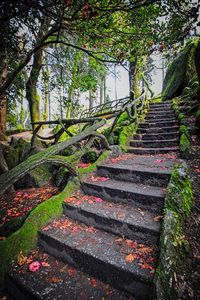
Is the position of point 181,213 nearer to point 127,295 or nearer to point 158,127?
point 127,295

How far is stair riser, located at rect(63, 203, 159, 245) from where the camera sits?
8.57ft

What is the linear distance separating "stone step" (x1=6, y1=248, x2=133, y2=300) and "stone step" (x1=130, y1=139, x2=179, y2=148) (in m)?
4.31

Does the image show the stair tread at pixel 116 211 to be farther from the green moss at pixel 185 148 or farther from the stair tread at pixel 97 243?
the green moss at pixel 185 148

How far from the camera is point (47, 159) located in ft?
9.70

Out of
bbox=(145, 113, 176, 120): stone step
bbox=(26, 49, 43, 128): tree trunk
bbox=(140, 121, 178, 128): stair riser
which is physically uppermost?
bbox=(26, 49, 43, 128): tree trunk

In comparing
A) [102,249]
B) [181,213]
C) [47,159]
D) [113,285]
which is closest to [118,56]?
[47,159]

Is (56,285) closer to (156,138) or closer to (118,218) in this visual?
(118,218)

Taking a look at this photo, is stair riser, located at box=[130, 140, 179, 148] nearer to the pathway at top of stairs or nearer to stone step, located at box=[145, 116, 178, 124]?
the pathway at top of stairs

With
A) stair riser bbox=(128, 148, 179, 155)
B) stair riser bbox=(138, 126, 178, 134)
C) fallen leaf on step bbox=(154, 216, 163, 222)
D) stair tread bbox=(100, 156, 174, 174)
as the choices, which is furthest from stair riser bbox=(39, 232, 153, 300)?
stair riser bbox=(138, 126, 178, 134)

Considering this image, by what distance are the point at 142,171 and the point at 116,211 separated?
108cm

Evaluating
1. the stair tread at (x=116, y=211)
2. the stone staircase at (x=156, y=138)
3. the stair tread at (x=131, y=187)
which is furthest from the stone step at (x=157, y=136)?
the stair tread at (x=116, y=211)

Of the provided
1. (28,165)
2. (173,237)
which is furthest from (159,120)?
(28,165)

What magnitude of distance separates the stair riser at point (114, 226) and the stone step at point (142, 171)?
1.17 meters

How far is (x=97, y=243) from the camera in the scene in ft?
8.96
